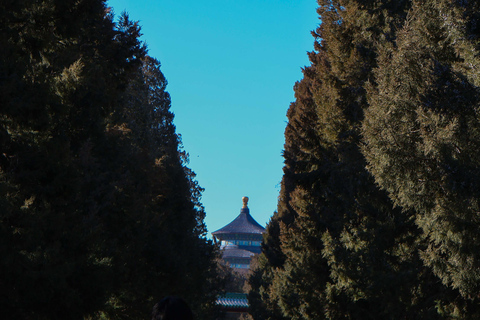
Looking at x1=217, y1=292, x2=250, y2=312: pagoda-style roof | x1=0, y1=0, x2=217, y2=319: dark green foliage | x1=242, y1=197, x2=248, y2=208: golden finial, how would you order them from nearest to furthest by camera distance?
1. x1=0, y1=0, x2=217, y2=319: dark green foliage
2. x1=217, y1=292, x2=250, y2=312: pagoda-style roof
3. x1=242, y1=197, x2=248, y2=208: golden finial

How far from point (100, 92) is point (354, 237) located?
9.46 metres

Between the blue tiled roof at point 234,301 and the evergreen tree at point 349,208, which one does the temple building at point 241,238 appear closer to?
the blue tiled roof at point 234,301

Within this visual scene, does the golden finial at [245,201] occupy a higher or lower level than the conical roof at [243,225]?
higher

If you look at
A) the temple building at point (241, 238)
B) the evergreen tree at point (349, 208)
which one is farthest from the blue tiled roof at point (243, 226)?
the evergreen tree at point (349, 208)

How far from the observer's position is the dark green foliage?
42.7 ft

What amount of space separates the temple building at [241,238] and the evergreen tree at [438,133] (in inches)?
5813

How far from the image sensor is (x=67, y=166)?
14.9 metres

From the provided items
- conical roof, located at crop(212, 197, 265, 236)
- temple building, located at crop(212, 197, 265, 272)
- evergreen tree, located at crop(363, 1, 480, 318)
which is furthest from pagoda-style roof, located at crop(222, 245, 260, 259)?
evergreen tree, located at crop(363, 1, 480, 318)

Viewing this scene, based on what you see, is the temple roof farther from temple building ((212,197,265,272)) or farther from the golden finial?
the golden finial

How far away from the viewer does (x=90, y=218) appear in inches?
709

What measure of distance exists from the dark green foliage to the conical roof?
136 meters

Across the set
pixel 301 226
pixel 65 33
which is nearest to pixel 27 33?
pixel 65 33

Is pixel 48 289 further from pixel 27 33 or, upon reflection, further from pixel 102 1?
pixel 102 1

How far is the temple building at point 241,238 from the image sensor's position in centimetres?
16262
